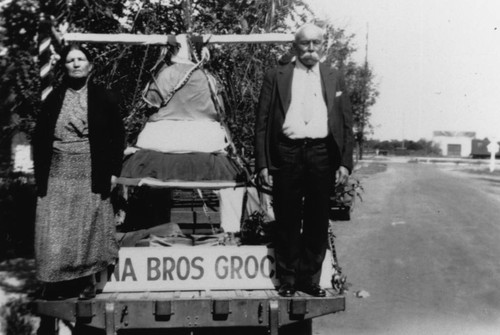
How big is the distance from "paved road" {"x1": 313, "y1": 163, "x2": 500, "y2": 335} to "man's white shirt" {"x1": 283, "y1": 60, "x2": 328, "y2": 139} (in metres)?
3.17

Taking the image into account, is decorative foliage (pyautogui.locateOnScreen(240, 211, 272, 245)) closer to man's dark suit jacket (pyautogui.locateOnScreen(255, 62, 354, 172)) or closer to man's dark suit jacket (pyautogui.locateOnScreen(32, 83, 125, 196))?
man's dark suit jacket (pyautogui.locateOnScreen(255, 62, 354, 172))

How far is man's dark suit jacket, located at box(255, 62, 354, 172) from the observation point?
4.43 meters

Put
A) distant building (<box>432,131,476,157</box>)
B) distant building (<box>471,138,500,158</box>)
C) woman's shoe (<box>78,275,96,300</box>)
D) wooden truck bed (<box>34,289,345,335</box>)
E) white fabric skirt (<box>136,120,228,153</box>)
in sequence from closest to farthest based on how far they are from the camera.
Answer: wooden truck bed (<box>34,289,345,335</box>), woman's shoe (<box>78,275,96,300</box>), white fabric skirt (<box>136,120,228,153</box>), distant building (<box>471,138,500,158</box>), distant building (<box>432,131,476,157</box>)

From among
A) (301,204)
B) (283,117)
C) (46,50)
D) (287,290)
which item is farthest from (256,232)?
(46,50)

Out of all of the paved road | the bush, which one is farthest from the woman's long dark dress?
the paved road

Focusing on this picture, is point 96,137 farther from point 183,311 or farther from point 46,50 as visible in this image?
point 46,50

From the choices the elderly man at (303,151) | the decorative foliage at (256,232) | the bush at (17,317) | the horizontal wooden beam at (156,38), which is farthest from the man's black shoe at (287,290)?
the bush at (17,317)

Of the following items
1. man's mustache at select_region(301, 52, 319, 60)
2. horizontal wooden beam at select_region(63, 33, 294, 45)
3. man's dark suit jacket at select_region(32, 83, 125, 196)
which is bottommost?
man's dark suit jacket at select_region(32, 83, 125, 196)

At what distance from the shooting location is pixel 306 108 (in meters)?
4.47

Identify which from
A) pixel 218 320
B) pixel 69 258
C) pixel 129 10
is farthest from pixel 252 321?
pixel 129 10

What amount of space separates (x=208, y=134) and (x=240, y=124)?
210cm

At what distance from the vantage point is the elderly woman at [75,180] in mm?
4121

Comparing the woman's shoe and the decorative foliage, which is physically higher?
the decorative foliage

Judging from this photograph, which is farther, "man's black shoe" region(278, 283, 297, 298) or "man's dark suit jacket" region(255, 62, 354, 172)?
"man's dark suit jacket" region(255, 62, 354, 172)
